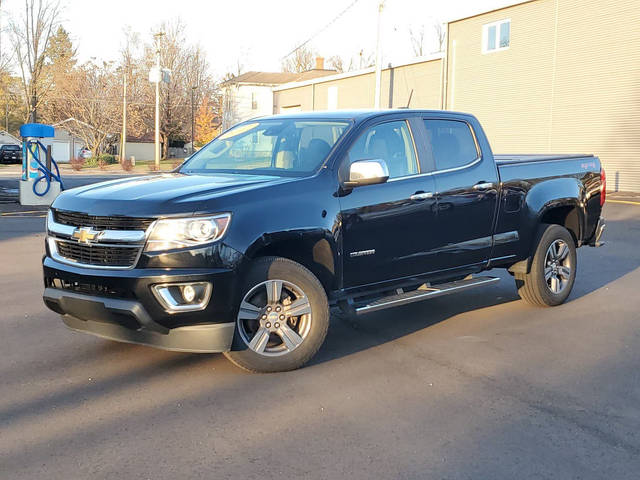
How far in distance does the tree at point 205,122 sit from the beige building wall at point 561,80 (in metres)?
43.4

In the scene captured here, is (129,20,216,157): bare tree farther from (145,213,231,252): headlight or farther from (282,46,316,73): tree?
(145,213,231,252): headlight

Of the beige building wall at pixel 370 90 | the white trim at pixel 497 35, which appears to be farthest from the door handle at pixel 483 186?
the white trim at pixel 497 35

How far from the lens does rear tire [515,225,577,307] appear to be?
7336mm

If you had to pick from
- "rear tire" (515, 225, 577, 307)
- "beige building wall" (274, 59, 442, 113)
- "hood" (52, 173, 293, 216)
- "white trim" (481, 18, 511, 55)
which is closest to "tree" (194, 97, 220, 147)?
"beige building wall" (274, 59, 442, 113)

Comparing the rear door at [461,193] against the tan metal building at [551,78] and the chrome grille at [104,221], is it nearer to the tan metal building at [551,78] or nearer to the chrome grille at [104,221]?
the chrome grille at [104,221]

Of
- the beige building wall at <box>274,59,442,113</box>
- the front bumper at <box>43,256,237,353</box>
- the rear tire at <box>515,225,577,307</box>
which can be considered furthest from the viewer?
the beige building wall at <box>274,59,442,113</box>

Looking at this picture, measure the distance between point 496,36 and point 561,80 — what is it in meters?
4.56

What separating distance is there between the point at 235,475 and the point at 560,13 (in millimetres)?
27832

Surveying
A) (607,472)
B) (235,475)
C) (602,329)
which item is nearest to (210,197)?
(235,475)

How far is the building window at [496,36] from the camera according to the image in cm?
3059

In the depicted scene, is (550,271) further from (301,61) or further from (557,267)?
(301,61)

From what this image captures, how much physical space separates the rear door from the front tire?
153 centimetres

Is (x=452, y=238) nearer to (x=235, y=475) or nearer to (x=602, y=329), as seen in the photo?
(x=602, y=329)

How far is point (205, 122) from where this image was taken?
74.2 m
